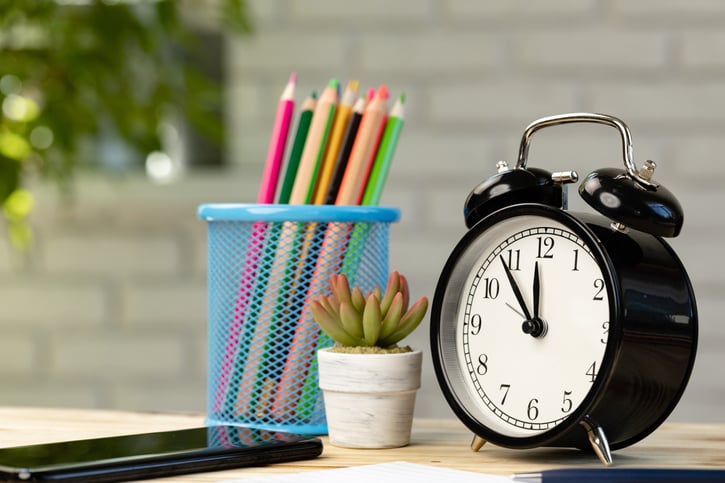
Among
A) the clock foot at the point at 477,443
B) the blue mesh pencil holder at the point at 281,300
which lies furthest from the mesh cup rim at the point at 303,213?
the clock foot at the point at 477,443

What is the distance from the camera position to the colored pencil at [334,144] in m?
0.93

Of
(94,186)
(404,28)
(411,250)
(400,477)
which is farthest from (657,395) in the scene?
(94,186)

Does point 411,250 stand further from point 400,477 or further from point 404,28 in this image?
point 400,477

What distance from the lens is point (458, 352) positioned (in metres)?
0.82

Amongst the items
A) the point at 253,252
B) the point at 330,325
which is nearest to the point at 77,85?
the point at 253,252

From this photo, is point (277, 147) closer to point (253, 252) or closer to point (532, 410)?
point (253, 252)

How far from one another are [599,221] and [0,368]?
1.47m

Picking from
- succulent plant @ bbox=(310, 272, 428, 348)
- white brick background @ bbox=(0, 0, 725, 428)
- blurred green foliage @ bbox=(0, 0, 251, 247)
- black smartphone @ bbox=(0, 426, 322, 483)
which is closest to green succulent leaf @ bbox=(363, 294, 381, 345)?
succulent plant @ bbox=(310, 272, 428, 348)

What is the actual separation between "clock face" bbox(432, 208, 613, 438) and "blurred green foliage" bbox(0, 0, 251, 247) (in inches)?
30.9

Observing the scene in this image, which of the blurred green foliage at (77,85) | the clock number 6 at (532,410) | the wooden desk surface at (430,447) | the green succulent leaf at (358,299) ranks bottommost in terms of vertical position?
the wooden desk surface at (430,447)

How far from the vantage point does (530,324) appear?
77 cm

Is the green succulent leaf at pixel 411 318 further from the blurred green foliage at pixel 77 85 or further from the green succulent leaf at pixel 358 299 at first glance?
the blurred green foliage at pixel 77 85

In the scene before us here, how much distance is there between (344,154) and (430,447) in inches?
10.9

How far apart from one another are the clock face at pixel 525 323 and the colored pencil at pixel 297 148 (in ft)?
0.65
